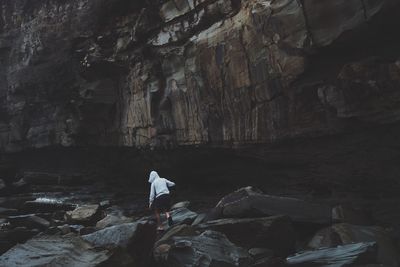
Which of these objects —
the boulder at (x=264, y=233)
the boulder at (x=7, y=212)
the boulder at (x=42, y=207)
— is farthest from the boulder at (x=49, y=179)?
the boulder at (x=264, y=233)

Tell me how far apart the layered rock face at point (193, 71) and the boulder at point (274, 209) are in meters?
3.12

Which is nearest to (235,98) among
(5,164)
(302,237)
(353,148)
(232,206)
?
(353,148)

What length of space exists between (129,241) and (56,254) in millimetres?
1041

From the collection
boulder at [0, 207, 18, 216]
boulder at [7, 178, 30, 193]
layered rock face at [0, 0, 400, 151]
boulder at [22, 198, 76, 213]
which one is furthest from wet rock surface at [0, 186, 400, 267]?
boulder at [7, 178, 30, 193]

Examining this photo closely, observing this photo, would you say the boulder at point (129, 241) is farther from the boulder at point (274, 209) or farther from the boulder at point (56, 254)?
the boulder at point (274, 209)

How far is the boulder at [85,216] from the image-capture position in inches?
604

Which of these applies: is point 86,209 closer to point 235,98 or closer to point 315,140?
point 235,98

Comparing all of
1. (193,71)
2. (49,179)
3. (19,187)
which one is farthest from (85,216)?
(49,179)

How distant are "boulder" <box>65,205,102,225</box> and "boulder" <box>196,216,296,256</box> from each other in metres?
7.48

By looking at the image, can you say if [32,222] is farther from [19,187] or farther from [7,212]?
[19,187]

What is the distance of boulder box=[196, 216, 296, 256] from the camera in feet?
28.2

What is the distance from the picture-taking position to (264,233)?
28.3 ft

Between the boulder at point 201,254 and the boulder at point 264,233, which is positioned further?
the boulder at point 264,233

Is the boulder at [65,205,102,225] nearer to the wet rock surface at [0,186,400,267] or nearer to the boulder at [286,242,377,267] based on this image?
the wet rock surface at [0,186,400,267]
